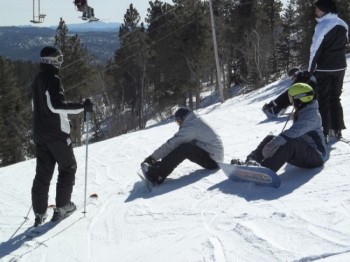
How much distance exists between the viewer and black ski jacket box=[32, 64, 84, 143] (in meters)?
4.86

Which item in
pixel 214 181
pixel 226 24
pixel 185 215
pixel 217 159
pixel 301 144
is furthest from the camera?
pixel 226 24

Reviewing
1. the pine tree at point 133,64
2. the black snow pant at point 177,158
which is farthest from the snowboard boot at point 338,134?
the pine tree at point 133,64

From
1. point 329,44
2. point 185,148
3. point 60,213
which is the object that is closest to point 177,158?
point 185,148

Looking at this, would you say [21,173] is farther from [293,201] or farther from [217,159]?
[293,201]

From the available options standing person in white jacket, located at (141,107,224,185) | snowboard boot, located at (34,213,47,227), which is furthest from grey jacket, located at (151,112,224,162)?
snowboard boot, located at (34,213,47,227)

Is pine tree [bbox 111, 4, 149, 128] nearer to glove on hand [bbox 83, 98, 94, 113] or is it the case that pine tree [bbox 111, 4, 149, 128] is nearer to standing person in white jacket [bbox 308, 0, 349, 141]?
standing person in white jacket [bbox 308, 0, 349, 141]

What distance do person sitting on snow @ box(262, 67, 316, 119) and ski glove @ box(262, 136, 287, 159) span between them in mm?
1370

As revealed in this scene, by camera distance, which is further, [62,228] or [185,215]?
[62,228]

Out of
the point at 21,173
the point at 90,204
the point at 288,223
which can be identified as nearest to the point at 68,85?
the point at 21,173

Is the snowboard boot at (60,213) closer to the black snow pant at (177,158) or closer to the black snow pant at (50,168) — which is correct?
the black snow pant at (50,168)

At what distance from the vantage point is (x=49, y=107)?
4.88m

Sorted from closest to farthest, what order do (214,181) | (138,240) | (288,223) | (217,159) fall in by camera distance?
(288,223) → (138,240) → (214,181) → (217,159)

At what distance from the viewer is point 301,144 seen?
5043mm

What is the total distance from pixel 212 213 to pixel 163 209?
2.43 feet
